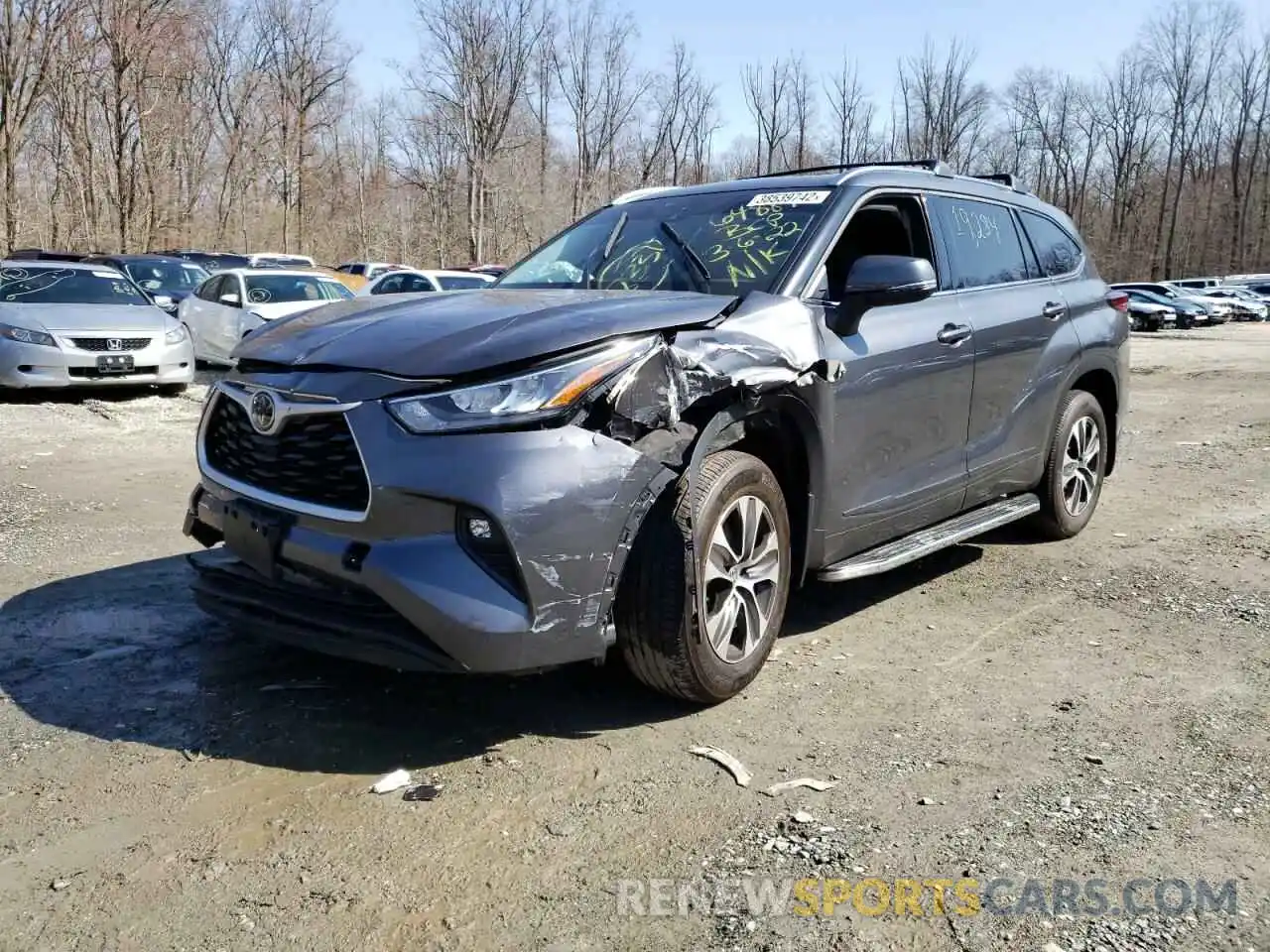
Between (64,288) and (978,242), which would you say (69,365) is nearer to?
(64,288)

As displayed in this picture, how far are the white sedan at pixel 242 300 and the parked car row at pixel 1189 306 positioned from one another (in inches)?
1057

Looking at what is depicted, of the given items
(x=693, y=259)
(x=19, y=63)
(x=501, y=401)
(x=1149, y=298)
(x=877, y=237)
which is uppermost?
(x=19, y=63)

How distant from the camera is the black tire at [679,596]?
3146mm

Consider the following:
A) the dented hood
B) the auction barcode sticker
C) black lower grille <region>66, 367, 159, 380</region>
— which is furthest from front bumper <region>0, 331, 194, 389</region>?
the auction barcode sticker

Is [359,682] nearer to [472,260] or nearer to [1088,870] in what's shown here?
[1088,870]

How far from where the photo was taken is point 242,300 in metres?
14.3

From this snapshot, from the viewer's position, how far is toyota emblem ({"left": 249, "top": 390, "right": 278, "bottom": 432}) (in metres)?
3.18

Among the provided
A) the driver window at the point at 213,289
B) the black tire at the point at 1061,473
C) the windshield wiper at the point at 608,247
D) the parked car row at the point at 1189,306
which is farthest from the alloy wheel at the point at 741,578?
the parked car row at the point at 1189,306

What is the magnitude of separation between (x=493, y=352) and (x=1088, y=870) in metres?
2.11

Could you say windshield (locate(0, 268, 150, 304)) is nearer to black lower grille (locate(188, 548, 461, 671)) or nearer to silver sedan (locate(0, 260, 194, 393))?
silver sedan (locate(0, 260, 194, 393))

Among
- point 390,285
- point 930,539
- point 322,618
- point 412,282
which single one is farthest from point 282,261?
point 322,618

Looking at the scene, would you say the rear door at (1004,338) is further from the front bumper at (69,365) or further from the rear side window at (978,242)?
the front bumper at (69,365)

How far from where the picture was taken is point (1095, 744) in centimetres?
329

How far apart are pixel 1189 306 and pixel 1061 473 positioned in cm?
3576
